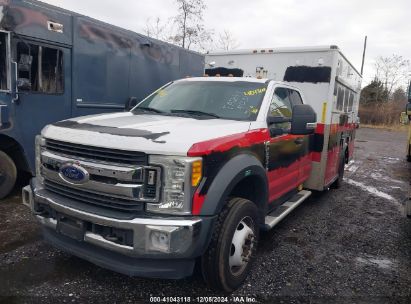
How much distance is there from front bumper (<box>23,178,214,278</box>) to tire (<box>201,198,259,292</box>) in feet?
0.69

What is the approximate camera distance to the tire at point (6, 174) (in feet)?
18.9

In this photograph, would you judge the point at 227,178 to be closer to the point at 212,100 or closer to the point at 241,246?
the point at 241,246

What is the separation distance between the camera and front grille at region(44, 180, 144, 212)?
2.88m

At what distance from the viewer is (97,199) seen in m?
3.02

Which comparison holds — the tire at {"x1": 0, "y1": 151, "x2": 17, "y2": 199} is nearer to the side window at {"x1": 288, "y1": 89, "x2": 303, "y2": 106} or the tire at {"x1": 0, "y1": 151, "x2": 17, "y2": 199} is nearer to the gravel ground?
the gravel ground

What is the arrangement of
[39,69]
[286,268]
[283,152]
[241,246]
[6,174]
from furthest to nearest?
[39,69]
[6,174]
[283,152]
[286,268]
[241,246]

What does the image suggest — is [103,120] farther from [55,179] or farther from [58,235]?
[58,235]

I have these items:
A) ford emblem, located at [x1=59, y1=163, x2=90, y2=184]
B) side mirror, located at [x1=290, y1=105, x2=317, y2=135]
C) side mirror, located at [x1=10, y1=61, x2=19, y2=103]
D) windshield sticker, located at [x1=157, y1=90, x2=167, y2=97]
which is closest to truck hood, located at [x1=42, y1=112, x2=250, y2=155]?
ford emblem, located at [x1=59, y1=163, x2=90, y2=184]

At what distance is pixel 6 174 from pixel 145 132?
385 centimetres

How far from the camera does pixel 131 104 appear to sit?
5.24m

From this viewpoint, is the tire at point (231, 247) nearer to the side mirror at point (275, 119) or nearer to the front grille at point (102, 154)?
the front grille at point (102, 154)

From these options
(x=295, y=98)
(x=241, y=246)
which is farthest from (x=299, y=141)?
(x=241, y=246)

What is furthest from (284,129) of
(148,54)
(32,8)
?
(148,54)

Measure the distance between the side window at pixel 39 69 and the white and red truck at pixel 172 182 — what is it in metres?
2.58
